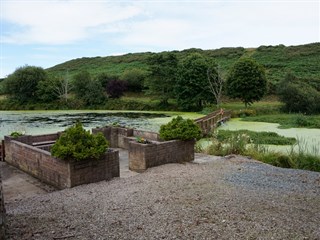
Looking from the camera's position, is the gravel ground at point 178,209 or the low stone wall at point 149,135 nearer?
the gravel ground at point 178,209

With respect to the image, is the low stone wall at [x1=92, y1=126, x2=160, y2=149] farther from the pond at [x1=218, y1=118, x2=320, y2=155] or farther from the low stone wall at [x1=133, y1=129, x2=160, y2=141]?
the pond at [x1=218, y1=118, x2=320, y2=155]

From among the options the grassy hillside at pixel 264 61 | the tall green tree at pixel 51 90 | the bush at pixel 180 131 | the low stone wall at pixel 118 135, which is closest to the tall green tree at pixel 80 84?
the tall green tree at pixel 51 90

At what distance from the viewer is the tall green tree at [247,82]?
31.4 metres

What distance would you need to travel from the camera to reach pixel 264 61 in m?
53.9

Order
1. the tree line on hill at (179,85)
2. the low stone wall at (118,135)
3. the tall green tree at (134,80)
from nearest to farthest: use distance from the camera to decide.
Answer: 1. the low stone wall at (118,135)
2. the tree line on hill at (179,85)
3. the tall green tree at (134,80)

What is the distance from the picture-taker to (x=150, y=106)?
3866 centimetres

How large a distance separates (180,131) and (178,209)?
4.14 metres

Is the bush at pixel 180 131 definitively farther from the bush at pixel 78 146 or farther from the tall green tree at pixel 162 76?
the tall green tree at pixel 162 76

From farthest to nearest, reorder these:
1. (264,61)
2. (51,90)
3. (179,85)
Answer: (264,61) < (51,90) < (179,85)

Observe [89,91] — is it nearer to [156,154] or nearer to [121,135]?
[121,135]

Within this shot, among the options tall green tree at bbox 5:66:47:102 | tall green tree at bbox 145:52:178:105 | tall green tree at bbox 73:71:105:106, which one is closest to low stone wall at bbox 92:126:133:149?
tall green tree at bbox 145:52:178:105

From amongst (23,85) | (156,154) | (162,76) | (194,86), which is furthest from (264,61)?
Answer: (156,154)

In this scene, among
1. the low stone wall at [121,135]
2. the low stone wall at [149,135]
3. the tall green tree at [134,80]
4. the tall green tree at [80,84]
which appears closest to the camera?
the low stone wall at [149,135]

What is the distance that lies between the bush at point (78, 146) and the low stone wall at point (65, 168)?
0.53 feet
